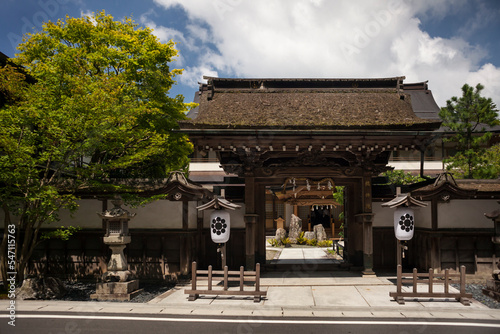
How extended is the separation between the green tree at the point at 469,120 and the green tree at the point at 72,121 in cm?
1421

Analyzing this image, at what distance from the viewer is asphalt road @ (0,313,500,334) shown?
691cm

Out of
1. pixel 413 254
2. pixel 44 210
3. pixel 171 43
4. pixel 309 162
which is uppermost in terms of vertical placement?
pixel 171 43

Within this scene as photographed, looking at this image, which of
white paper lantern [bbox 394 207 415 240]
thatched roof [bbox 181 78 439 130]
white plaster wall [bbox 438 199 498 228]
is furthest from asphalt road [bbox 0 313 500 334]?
thatched roof [bbox 181 78 439 130]

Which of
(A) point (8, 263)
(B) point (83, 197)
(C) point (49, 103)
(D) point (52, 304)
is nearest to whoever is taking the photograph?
(D) point (52, 304)

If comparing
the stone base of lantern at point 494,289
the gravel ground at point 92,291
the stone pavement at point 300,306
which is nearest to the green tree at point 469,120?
the stone base of lantern at point 494,289

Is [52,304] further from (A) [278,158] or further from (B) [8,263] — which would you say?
(A) [278,158]

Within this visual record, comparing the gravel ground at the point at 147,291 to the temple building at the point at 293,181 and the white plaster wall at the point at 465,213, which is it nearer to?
the temple building at the point at 293,181

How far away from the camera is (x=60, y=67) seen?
10.4 m

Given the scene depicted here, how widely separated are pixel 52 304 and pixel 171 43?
1234 centimetres

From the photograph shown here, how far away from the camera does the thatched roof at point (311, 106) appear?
39.1 ft

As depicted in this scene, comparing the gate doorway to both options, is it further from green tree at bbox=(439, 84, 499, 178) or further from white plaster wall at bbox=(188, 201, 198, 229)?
green tree at bbox=(439, 84, 499, 178)

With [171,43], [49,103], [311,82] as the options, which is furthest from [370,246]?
[171,43]

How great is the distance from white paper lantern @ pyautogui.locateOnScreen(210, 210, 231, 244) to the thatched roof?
3.20 m

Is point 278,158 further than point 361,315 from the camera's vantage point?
Yes
